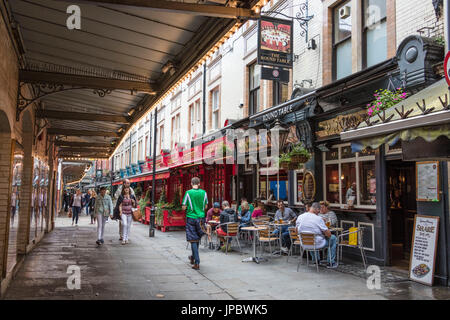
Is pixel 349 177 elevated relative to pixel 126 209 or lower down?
elevated

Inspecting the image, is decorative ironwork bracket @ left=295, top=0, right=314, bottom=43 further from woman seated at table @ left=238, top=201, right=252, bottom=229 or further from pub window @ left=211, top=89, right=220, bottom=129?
pub window @ left=211, top=89, right=220, bottom=129

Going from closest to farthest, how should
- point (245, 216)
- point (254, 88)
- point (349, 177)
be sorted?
point (349, 177) < point (245, 216) < point (254, 88)

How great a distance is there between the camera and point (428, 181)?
7.30 metres

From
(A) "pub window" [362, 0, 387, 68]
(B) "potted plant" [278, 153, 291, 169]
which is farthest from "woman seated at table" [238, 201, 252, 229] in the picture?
(A) "pub window" [362, 0, 387, 68]

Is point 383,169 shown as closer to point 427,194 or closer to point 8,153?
point 427,194

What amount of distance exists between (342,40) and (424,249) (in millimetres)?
5850

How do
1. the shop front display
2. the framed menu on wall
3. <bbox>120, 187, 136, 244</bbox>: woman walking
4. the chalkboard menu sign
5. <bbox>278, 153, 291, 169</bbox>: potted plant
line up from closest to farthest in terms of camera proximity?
the shop front display
the chalkboard menu sign
the framed menu on wall
<bbox>278, 153, 291, 169</bbox>: potted plant
<bbox>120, 187, 136, 244</bbox>: woman walking

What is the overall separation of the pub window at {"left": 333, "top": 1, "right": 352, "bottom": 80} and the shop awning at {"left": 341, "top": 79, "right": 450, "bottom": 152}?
174 inches

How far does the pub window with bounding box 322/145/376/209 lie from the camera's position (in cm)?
930

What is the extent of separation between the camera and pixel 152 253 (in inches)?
409

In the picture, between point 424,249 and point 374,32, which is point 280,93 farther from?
point 424,249

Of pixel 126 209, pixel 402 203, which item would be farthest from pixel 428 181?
pixel 126 209
